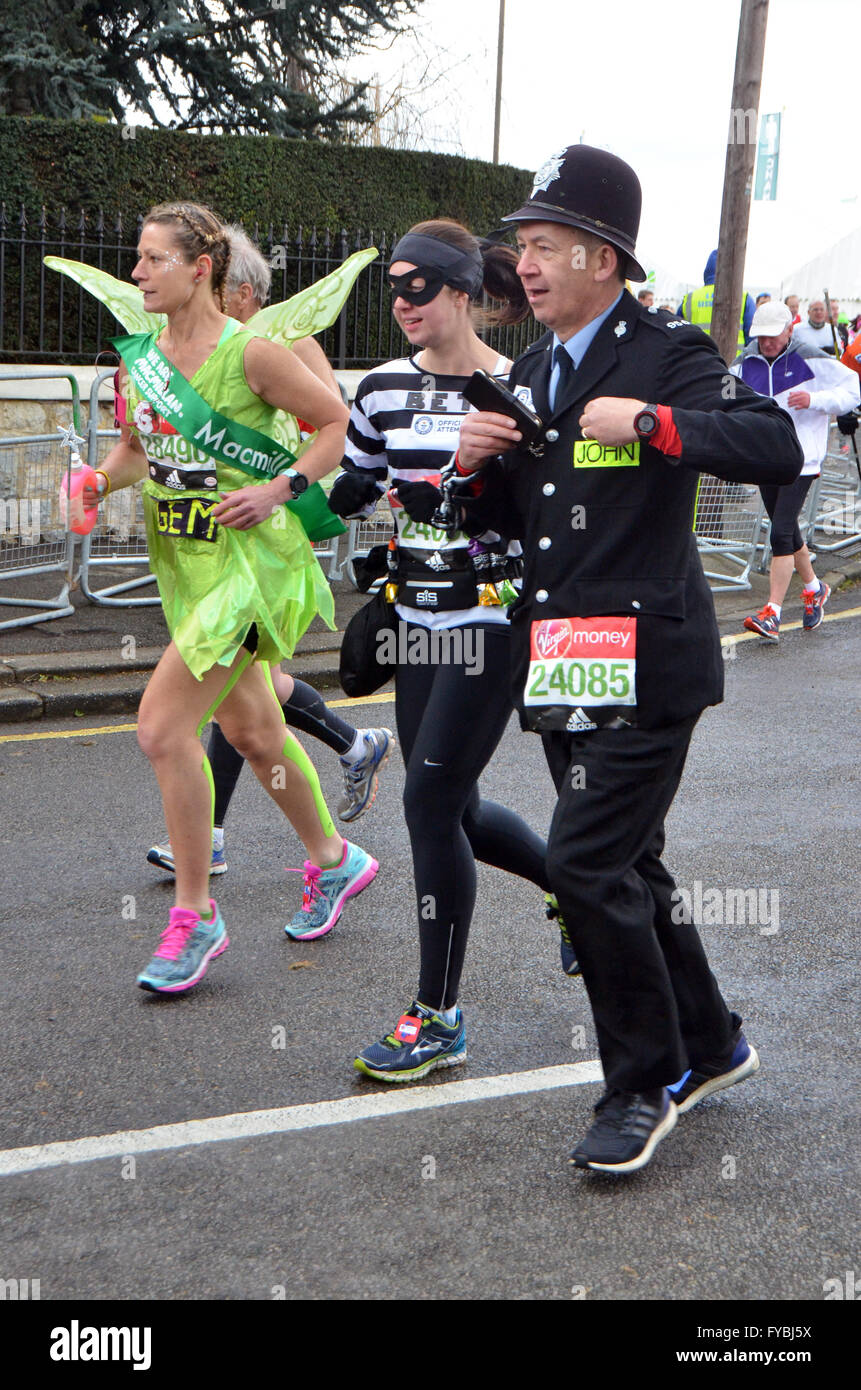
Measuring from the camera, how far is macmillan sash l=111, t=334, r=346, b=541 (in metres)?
4.09

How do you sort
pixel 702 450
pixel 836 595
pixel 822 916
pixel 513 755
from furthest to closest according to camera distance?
pixel 836 595, pixel 513 755, pixel 822 916, pixel 702 450

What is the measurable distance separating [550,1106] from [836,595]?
879 centimetres

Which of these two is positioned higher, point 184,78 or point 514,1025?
point 184,78

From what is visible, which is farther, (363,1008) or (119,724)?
(119,724)

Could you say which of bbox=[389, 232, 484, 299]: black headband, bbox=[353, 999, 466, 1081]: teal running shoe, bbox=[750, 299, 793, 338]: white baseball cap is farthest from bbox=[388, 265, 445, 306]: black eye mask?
bbox=[750, 299, 793, 338]: white baseball cap

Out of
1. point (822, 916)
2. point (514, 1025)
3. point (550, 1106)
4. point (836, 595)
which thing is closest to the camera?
point (550, 1106)

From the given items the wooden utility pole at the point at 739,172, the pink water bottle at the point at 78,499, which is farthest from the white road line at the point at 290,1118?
the wooden utility pole at the point at 739,172

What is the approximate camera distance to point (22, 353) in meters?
12.2

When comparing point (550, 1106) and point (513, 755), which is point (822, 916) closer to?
point (550, 1106)

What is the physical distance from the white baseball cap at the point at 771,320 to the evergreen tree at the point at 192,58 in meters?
8.50

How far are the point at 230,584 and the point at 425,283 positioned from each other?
3.39 feet

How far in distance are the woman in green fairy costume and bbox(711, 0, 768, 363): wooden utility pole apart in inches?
352

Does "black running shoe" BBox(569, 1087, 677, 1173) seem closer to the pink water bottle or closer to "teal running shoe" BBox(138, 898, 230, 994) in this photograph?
"teal running shoe" BBox(138, 898, 230, 994)
